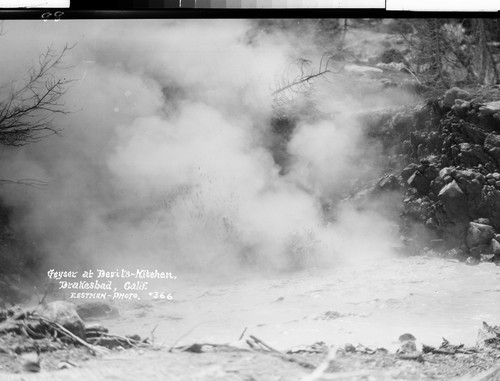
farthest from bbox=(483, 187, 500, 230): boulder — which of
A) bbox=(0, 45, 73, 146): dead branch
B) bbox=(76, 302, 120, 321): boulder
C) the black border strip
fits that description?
bbox=(0, 45, 73, 146): dead branch

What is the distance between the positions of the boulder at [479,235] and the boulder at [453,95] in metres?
0.61

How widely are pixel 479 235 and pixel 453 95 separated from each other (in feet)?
2.28

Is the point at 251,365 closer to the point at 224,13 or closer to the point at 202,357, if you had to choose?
the point at 202,357

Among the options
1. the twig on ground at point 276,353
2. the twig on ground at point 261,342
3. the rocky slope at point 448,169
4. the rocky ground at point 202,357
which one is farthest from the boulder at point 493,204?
the twig on ground at point 261,342

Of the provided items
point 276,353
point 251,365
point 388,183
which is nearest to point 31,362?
point 251,365

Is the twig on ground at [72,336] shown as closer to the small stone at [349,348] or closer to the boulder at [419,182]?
the small stone at [349,348]

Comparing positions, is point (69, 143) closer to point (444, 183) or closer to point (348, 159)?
point (348, 159)

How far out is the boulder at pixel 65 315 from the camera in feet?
7.57

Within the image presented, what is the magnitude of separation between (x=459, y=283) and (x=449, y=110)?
0.84 metres

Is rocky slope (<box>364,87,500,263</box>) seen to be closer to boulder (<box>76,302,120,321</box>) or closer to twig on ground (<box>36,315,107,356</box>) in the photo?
boulder (<box>76,302,120,321</box>)

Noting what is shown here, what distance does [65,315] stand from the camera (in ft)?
7.63

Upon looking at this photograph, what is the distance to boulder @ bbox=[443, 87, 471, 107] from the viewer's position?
96.5 inches

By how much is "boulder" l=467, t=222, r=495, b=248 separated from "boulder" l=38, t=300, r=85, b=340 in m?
1.86

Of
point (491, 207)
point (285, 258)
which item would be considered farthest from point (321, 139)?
point (491, 207)
